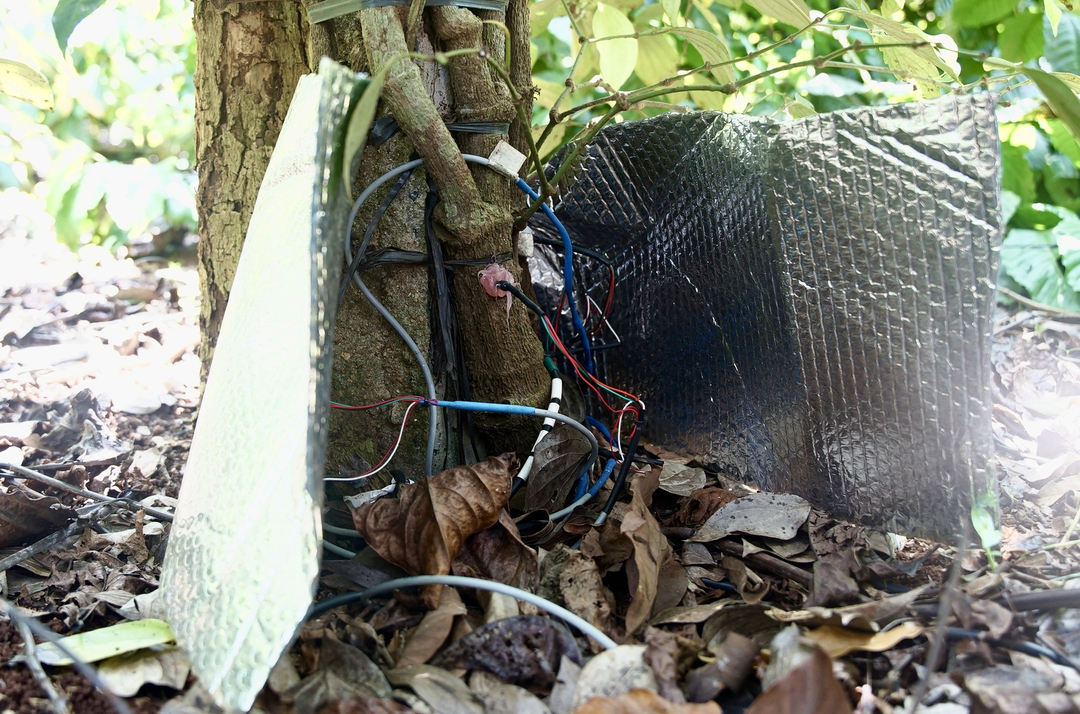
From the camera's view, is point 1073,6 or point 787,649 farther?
point 1073,6

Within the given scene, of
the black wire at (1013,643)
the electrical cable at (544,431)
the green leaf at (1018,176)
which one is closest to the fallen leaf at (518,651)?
the electrical cable at (544,431)

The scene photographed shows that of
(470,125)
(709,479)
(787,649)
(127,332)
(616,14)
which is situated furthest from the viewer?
(127,332)

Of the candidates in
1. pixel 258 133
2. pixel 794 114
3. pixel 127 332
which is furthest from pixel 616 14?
pixel 127 332

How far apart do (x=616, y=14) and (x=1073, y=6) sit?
0.69m

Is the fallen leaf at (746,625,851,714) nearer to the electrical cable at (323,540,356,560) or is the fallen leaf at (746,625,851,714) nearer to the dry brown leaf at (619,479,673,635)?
the dry brown leaf at (619,479,673,635)

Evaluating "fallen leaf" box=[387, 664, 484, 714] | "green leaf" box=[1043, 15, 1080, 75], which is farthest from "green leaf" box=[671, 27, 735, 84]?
"green leaf" box=[1043, 15, 1080, 75]

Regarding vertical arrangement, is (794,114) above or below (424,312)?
above

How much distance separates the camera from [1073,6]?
3.88 ft

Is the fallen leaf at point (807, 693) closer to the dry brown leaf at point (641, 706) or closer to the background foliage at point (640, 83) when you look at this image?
the dry brown leaf at point (641, 706)

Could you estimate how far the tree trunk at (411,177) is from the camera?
3.11 feet

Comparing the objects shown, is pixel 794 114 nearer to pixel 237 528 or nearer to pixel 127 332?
pixel 237 528

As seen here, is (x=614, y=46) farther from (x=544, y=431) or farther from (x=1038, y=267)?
(x=1038, y=267)

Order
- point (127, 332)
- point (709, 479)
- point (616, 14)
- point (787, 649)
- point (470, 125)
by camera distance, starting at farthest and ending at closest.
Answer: point (127, 332) → point (616, 14) → point (709, 479) → point (470, 125) → point (787, 649)

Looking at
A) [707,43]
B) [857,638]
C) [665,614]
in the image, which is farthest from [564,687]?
[707,43]
